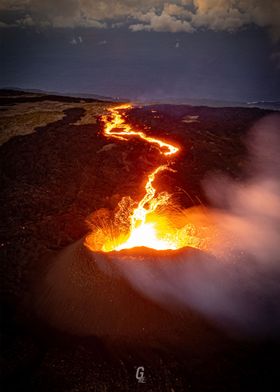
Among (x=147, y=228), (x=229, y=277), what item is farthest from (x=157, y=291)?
(x=147, y=228)

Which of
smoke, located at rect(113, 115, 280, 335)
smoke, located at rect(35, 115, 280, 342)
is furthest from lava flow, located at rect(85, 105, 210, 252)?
smoke, located at rect(113, 115, 280, 335)

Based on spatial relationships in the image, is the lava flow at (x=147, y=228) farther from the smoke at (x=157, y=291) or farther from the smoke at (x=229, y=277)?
the smoke at (x=229, y=277)

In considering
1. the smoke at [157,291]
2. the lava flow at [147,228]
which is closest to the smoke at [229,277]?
the smoke at [157,291]

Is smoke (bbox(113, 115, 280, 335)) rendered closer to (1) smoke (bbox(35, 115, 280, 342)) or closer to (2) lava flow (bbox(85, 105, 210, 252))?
(1) smoke (bbox(35, 115, 280, 342))

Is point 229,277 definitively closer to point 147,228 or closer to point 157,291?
point 157,291

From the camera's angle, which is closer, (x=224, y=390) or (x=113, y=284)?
(x=224, y=390)

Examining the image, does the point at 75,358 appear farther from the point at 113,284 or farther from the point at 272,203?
the point at 272,203

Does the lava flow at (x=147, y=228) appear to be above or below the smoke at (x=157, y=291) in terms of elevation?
above

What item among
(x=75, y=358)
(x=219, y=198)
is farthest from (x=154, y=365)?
(x=219, y=198)
